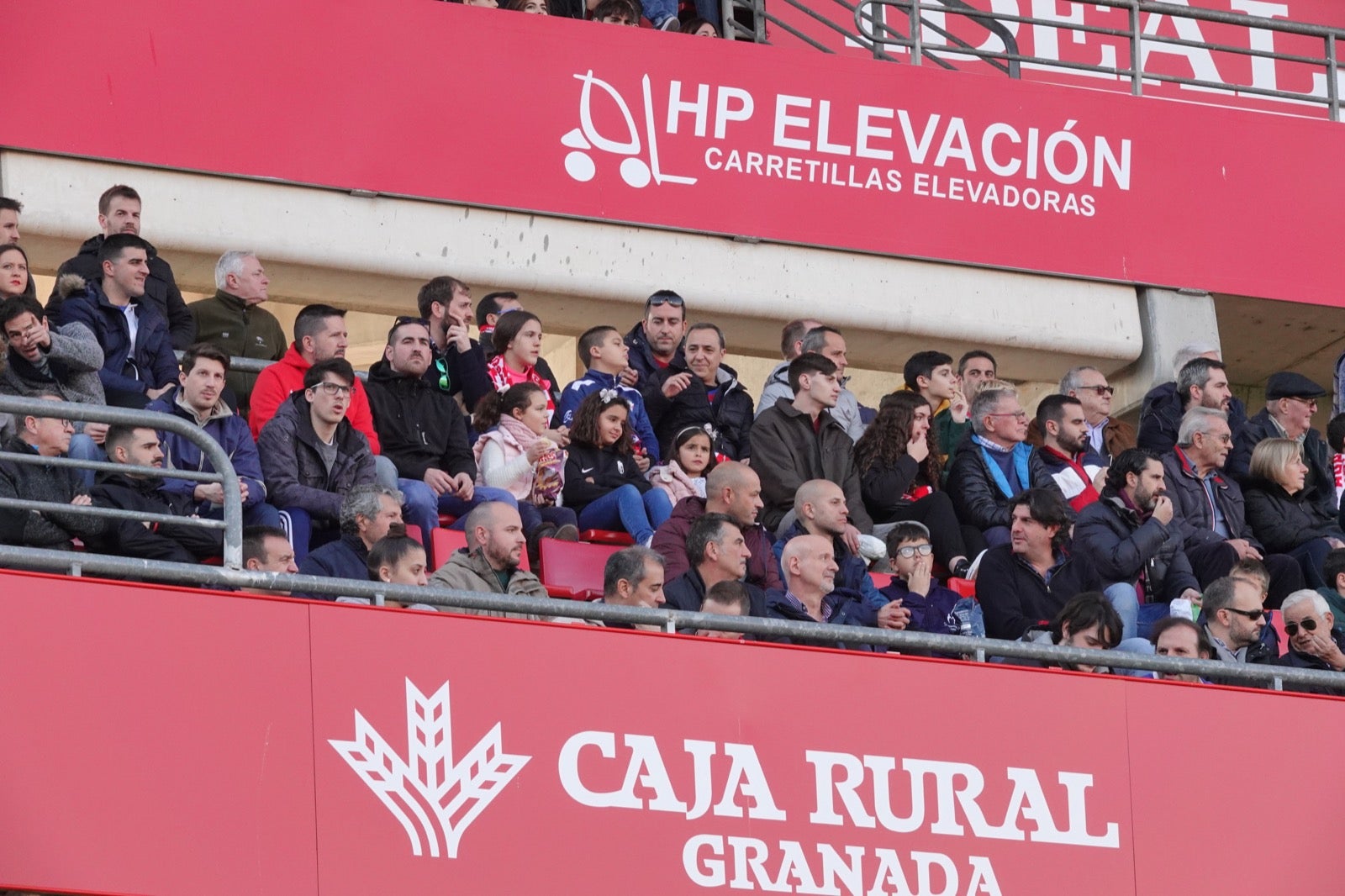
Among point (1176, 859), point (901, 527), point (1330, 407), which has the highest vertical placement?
point (1330, 407)

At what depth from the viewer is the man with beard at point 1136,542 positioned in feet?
34.7

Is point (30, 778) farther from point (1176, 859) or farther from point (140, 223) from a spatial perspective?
point (140, 223)

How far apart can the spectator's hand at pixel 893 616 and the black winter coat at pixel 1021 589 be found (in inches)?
18.9

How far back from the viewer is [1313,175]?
14.7 m

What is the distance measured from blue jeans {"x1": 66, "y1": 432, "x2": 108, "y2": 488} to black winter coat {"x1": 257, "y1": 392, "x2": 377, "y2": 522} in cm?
62

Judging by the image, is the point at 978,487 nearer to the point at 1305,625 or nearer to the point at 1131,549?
the point at 1131,549

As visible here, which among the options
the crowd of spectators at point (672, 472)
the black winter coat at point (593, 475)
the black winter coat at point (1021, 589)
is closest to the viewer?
the crowd of spectators at point (672, 472)

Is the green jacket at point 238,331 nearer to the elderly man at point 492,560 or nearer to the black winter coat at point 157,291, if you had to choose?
the black winter coat at point 157,291

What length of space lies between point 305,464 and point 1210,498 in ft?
13.0

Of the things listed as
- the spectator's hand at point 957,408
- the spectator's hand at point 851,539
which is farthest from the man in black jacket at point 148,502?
the spectator's hand at point 957,408

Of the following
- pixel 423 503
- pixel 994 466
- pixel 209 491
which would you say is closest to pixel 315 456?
pixel 423 503

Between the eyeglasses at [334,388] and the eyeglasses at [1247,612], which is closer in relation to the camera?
the eyeglasses at [334,388]

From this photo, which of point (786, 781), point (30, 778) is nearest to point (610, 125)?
point (786, 781)

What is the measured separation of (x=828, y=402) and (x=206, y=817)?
3.79 meters
